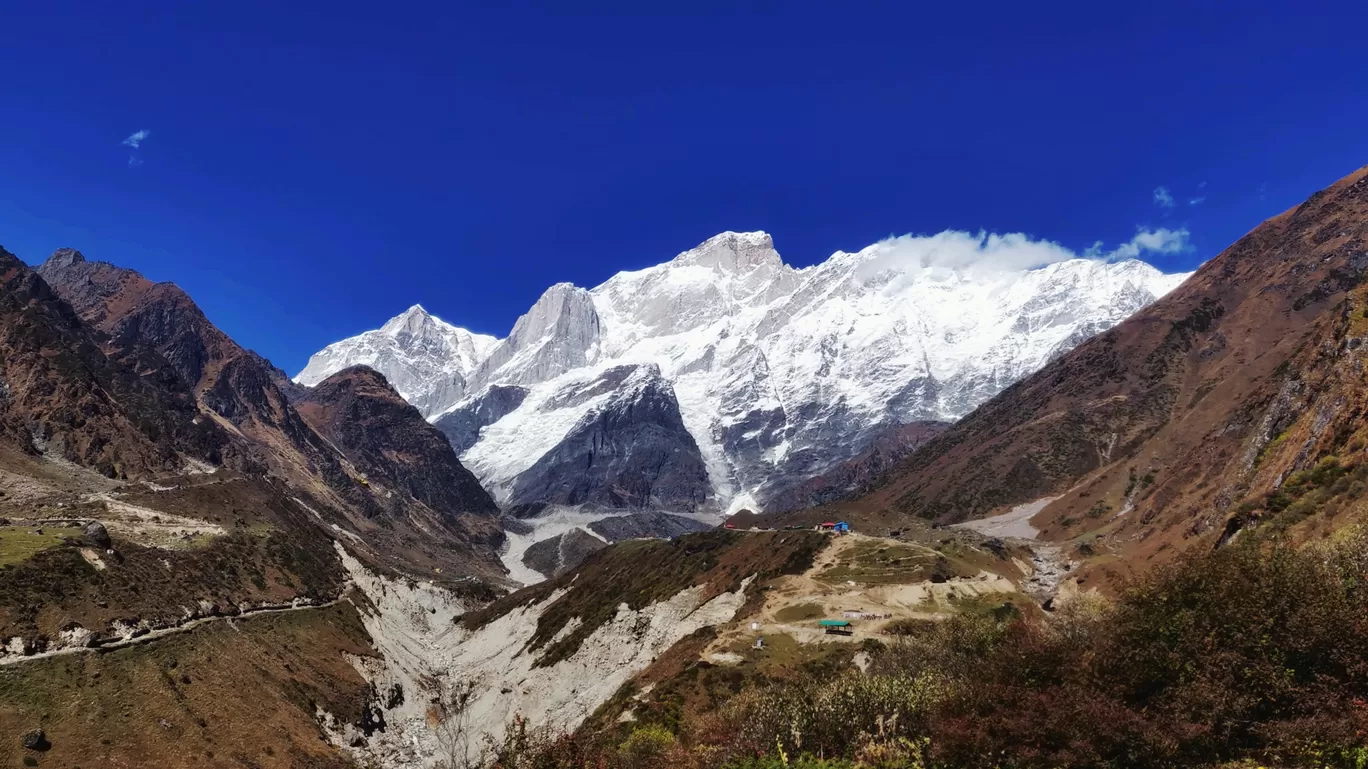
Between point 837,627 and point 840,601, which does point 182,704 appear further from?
point 840,601

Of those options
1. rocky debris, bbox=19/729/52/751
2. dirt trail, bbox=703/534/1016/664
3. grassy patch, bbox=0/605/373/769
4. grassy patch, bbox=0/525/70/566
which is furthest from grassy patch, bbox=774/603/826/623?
grassy patch, bbox=0/525/70/566

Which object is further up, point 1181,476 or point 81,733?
point 81,733

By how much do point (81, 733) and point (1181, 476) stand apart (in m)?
186

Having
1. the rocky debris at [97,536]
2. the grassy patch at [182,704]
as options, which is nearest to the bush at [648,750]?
the grassy patch at [182,704]

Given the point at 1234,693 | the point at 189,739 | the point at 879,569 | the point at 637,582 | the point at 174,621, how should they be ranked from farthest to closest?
1. the point at 637,582
2. the point at 879,569
3. the point at 174,621
4. the point at 189,739
5. the point at 1234,693

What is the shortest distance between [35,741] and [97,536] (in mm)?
47295

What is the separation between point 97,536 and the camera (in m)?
98.1

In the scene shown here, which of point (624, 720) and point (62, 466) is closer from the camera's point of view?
point (624, 720)

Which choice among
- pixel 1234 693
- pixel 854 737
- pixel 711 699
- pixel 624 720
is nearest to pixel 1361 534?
pixel 1234 693

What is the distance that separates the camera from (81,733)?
206ft

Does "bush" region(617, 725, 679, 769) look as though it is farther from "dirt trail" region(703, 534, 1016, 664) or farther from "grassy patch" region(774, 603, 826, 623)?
"grassy patch" region(774, 603, 826, 623)

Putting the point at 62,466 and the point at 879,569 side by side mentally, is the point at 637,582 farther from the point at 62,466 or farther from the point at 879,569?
the point at 62,466

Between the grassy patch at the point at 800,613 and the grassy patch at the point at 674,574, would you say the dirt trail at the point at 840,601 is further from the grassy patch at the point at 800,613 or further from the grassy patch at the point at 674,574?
the grassy patch at the point at 674,574

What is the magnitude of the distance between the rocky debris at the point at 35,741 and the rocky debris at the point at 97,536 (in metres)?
44.1
